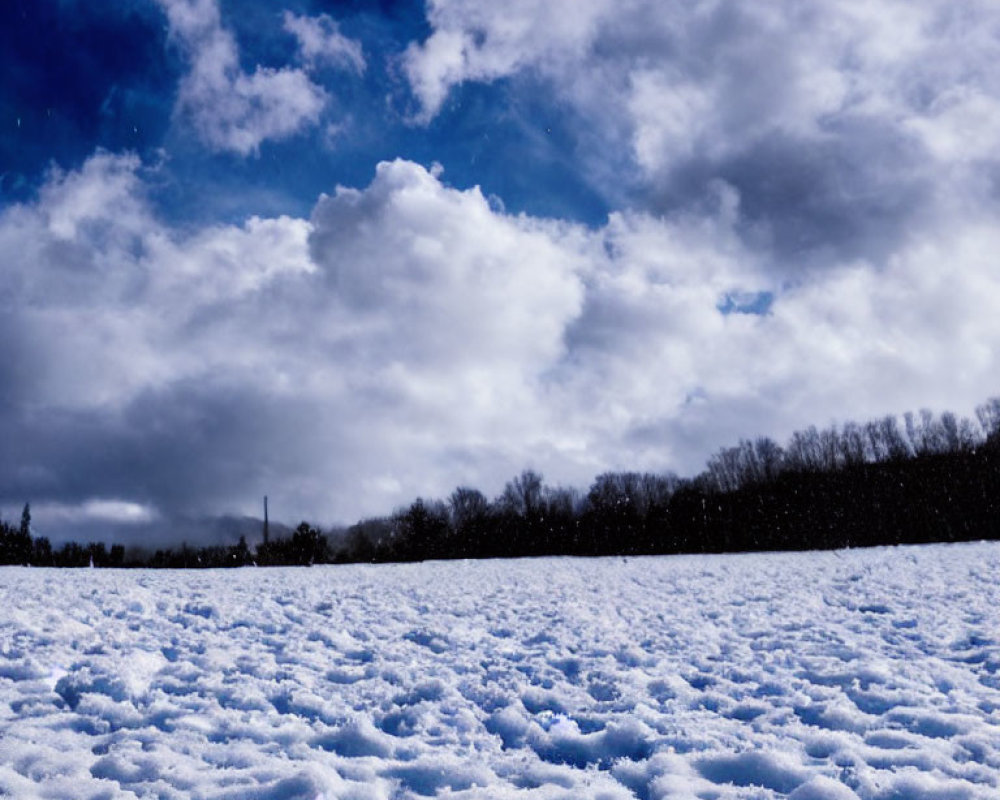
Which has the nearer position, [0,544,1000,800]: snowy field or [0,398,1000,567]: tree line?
A: [0,544,1000,800]: snowy field

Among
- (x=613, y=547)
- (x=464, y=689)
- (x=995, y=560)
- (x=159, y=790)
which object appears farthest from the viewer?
(x=613, y=547)

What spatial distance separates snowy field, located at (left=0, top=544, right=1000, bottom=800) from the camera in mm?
4121

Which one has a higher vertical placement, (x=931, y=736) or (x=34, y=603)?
(x=34, y=603)

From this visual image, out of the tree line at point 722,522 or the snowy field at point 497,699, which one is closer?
the snowy field at point 497,699

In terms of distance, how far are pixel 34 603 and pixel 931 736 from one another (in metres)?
11.2

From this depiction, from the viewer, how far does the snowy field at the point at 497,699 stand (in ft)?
13.5

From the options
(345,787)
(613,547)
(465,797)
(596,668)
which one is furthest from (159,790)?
(613,547)

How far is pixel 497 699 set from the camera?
583 cm

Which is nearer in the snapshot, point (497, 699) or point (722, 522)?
point (497, 699)

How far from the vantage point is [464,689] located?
612 centimetres

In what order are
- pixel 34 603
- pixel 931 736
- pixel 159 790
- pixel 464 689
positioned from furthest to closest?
1. pixel 34 603
2. pixel 464 689
3. pixel 931 736
4. pixel 159 790

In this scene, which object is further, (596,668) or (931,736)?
(596,668)

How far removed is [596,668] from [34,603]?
27.6 feet

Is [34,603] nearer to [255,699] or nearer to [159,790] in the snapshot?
[255,699]
